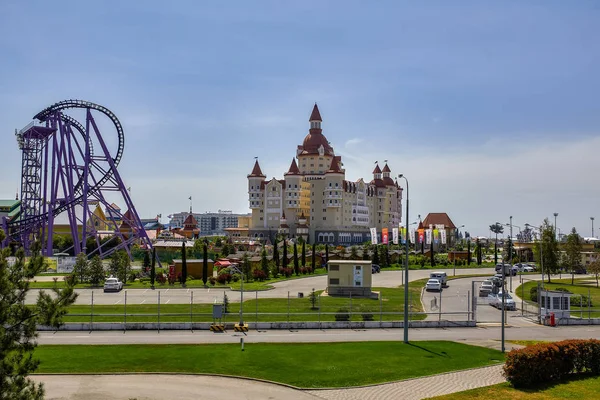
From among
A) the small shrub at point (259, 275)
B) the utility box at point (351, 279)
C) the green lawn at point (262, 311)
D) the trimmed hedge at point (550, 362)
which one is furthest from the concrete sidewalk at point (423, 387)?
the small shrub at point (259, 275)

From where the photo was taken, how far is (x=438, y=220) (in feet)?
497

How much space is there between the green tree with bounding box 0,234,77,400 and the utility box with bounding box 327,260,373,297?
1363 inches

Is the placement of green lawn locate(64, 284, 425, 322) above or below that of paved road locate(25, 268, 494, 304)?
above

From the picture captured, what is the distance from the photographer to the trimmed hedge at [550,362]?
70.2 ft

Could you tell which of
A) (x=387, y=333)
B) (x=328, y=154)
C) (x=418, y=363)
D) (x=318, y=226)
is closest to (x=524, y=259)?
(x=318, y=226)

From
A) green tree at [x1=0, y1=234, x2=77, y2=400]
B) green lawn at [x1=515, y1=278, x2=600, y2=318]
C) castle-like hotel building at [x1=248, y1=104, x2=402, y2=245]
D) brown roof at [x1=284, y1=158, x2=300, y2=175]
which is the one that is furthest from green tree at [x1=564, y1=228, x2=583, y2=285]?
brown roof at [x1=284, y1=158, x2=300, y2=175]

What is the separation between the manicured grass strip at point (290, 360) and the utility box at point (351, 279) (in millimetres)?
18802

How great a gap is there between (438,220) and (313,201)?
37.2 m

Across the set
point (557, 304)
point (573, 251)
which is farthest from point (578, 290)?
point (557, 304)

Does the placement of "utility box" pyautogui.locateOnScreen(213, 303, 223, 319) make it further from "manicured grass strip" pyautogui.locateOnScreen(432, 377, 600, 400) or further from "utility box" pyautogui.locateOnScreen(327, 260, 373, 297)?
"manicured grass strip" pyautogui.locateOnScreen(432, 377, 600, 400)

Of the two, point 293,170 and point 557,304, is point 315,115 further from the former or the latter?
point 557,304

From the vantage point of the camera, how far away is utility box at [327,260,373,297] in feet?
156

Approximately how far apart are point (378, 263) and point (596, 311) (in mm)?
40834

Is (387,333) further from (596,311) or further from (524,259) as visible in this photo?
(524,259)
